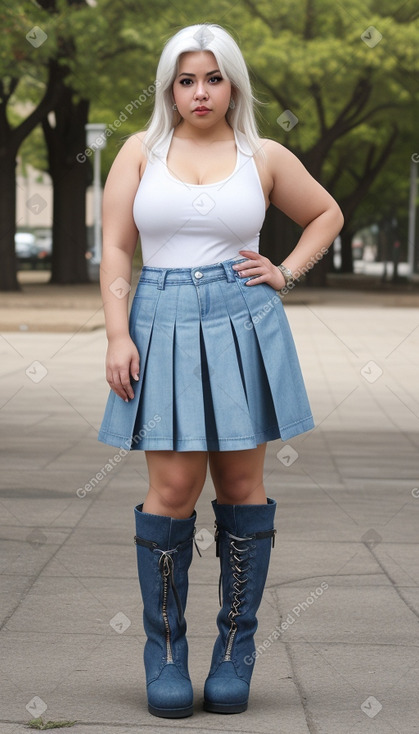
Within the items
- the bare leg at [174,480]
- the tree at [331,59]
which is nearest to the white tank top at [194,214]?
the bare leg at [174,480]

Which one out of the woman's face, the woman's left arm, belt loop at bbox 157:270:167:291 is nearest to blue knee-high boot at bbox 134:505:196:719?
belt loop at bbox 157:270:167:291

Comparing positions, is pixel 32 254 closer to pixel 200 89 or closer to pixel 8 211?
pixel 8 211

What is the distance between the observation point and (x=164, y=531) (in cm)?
331

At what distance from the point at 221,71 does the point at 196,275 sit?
52 cm

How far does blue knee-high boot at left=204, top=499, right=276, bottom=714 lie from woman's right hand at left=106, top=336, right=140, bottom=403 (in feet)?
1.41

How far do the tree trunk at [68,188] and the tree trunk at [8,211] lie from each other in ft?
11.9

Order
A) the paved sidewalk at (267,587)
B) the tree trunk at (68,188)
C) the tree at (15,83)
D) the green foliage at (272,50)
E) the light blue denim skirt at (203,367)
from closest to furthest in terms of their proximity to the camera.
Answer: the light blue denim skirt at (203,367)
the paved sidewalk at (267,587)
the tree at (15,83)
the green foliage at (272,50)
the tree trunk at (68,188)

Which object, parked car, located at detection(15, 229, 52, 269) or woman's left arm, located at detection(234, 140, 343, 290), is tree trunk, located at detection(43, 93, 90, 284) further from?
woman's left arm, located at detection(234, 140, 343, 290)

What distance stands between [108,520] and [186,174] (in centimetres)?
274

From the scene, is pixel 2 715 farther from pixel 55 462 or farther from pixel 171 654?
pixel 55 462

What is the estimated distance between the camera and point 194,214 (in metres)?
3.21

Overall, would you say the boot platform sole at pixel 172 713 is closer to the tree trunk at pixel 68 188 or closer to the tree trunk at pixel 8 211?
the tree trunk at pixel 8 211

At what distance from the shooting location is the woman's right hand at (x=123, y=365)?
10.5 feet

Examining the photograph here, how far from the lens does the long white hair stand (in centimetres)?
323
